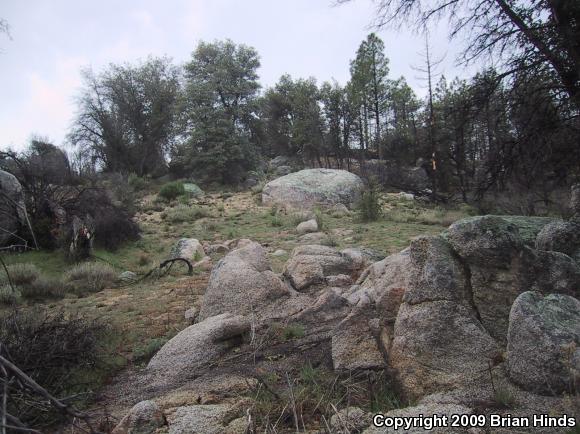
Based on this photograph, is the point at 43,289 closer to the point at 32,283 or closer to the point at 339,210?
the point at 32,283

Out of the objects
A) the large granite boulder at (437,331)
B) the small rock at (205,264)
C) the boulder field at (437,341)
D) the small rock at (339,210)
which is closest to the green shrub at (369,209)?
the small rock at (339,210)

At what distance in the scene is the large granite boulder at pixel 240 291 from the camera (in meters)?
5.06

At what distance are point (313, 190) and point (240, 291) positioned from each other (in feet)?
48.6

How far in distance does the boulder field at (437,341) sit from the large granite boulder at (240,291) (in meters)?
0.46

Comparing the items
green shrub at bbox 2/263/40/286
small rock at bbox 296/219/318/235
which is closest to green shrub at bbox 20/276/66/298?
green shrub at bbox 2/263/40/286

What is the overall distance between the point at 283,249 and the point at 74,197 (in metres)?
6.91

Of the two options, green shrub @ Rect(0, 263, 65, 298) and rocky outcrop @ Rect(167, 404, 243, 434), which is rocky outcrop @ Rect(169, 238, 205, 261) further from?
rocky outcrop @ Rect(167, 404, 243, 434)

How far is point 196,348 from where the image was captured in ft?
13.0

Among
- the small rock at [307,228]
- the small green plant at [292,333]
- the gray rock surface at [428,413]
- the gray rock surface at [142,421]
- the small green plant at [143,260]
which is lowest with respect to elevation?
→ the gray rock surface at [142,421]

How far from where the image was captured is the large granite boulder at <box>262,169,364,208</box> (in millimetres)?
19297

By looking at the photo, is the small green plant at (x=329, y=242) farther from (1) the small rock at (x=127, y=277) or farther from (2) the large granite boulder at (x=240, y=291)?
(1) the small rock at (x=127, y=277)

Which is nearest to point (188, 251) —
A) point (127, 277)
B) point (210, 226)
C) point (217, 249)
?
point (217, 249)

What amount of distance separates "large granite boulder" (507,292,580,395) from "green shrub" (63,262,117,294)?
7.55 meters

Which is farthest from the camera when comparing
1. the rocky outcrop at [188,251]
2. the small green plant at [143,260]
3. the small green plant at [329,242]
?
the small green plant at [143,260]
